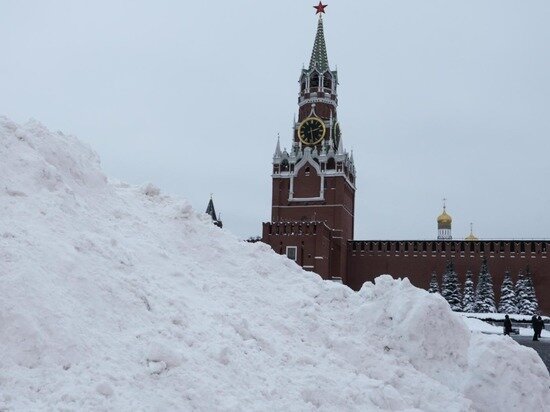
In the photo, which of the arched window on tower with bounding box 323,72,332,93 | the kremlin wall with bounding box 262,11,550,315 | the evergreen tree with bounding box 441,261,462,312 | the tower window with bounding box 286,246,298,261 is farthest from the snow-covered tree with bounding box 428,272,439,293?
the arched window on tower with bounding box 323,72,332,93

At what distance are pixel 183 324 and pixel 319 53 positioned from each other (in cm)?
6058

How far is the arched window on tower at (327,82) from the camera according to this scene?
6342cm

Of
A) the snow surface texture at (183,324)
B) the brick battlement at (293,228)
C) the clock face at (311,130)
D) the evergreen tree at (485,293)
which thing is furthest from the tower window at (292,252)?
the snow surface texture at (183,324)

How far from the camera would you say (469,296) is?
51312 millimetres

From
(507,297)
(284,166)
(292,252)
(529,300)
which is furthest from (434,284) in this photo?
(284,166)

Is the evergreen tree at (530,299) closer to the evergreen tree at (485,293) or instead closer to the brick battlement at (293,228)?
the evergreen tree at (485,293)

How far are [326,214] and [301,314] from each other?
1911 inches

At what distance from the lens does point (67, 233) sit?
26.4ft

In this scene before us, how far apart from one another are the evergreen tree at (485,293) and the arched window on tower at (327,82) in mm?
24112

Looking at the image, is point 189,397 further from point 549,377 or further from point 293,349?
point 549,377

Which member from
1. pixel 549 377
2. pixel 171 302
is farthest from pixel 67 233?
pixel 549 377

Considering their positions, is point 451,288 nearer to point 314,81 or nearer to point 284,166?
point 284,166

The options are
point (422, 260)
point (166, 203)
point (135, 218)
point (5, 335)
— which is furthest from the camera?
point (422, 260)

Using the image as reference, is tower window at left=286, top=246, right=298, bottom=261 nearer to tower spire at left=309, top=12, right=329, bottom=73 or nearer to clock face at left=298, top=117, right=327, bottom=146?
clock face at left=298, top=117, right=327, bottom=146
